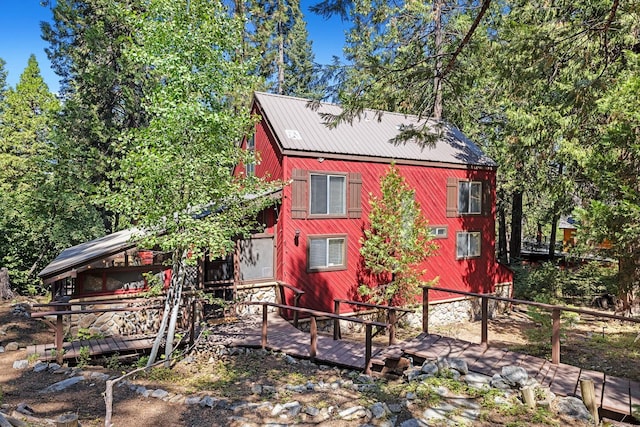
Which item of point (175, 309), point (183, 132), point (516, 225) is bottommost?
point (175, 309)

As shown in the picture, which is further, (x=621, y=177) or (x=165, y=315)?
(x=621, y=177)

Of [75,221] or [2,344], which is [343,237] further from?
[75,221]

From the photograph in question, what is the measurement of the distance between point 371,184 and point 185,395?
8.69 metres

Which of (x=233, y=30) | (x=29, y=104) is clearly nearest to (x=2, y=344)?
(x=233, y=30)

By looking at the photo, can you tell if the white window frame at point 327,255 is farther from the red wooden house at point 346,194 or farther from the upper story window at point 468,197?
the upper story window at point 468,197

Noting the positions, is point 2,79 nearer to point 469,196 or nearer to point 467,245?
point 469,196

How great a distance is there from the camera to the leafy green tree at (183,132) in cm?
673

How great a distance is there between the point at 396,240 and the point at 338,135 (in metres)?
3.94

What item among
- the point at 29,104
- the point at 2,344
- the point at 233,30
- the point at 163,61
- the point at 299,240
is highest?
the point at 29,104

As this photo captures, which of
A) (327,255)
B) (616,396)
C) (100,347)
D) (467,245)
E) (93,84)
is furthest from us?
(93,84)

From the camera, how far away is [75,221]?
14.9 meters

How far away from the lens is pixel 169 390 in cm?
622

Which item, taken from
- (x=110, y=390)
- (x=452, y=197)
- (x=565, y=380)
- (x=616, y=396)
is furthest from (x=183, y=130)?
(x=452, y=197)

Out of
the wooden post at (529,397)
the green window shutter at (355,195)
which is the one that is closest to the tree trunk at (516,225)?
the green window shutter at (355,195)
